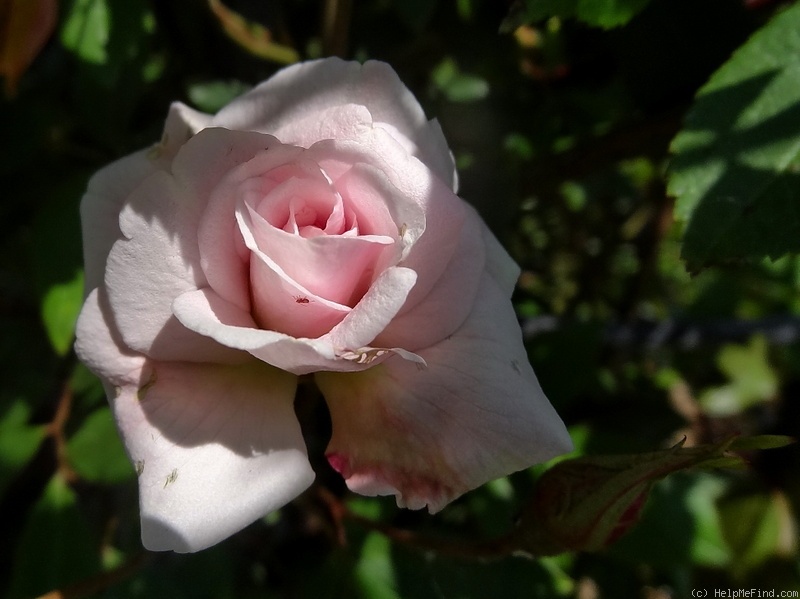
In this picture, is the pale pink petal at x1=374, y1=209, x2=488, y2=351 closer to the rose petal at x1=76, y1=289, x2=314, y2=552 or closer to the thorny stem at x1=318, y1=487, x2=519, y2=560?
the rose petal at x1=76, y1=289, x2=314, y2=552

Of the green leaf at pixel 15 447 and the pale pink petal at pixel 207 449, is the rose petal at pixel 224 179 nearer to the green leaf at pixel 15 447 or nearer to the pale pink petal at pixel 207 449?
the pale pink petal at pixel 207 449

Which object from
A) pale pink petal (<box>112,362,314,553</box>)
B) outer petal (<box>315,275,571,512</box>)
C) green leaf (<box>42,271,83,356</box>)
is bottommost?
green leaf (<box>42,271,83,356</box>)

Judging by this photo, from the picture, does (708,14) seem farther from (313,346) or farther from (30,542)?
(30,542)

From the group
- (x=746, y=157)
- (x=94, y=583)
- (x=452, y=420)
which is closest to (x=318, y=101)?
(x=452, y=420)

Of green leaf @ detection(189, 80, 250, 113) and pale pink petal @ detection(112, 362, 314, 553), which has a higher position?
green leaf @ detection(189, 80, 250, 113)

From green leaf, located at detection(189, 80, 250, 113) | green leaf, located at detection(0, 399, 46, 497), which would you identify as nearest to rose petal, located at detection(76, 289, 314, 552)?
green leaf, located at detection(189, 80, 250, 113)

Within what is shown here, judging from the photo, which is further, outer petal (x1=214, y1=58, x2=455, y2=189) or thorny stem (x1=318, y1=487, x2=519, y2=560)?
thorny stem (x1=318, y1=487, x2=519, y2=560)
